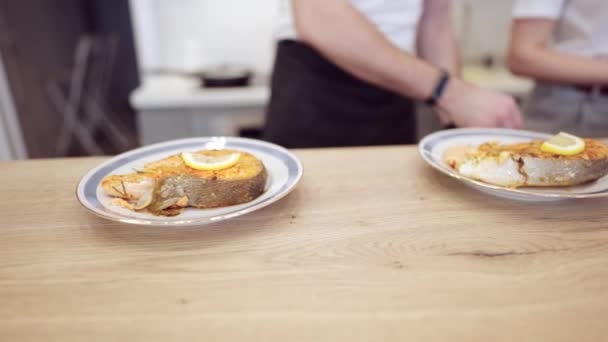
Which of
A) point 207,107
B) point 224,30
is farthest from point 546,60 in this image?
point 224,30

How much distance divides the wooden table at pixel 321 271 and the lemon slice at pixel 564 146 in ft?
0.25

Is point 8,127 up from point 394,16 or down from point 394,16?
down

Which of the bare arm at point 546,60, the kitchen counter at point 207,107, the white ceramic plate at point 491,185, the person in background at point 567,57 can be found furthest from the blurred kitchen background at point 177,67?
the white ceramic plate at point 491,185

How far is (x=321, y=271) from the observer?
463mm

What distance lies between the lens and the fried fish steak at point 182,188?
543mm

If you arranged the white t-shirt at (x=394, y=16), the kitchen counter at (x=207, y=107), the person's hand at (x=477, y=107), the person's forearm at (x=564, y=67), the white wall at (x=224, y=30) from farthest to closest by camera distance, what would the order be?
the white wall at (x=224, y=30)
the kitchen counter at (x=207, y=107)
the person's forearm at (x=564, y=67)
the white t-shirt at (x=394, y=16)
the person's hand at (x=477, y=107)

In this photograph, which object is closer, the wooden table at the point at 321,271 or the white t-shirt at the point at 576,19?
the wooden table at the point at 321,271

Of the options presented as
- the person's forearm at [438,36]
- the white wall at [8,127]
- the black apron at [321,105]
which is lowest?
the white wall at [8,127]

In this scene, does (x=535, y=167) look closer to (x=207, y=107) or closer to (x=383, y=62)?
(x=383, y=62)

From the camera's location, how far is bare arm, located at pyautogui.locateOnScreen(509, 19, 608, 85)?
1.20m

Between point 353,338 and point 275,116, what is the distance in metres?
Result: 0.90

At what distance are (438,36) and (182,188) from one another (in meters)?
1.01

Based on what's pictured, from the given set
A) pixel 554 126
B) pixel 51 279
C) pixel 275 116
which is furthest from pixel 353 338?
pixel 554 126

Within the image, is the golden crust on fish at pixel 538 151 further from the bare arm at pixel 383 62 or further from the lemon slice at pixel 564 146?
the bare arm at pixel 383 62
